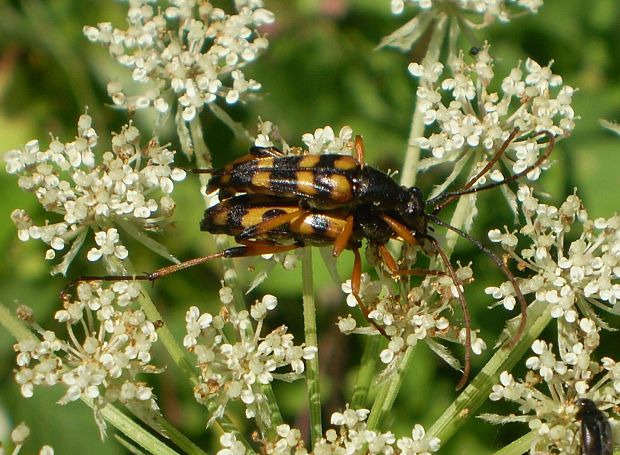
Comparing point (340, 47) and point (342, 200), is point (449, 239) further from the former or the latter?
point (340, 47)

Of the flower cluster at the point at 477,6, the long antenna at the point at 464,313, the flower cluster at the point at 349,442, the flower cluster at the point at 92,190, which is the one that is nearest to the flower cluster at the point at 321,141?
the flower cluster at the point at 92,190

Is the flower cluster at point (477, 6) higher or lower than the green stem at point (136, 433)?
higher

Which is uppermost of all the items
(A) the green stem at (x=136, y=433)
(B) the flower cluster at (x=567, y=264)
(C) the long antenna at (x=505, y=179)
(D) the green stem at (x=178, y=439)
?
(C) the long antenna at (x=505, y=179)

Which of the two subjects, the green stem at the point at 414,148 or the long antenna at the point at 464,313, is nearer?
the long antenna at the point at 464,313

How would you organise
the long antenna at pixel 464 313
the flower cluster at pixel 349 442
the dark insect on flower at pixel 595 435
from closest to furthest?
1. the dark insect on flower at pixel 595 435
2. the flower cluster at pixel 349 442
3. the long antenna at pixel 464 313

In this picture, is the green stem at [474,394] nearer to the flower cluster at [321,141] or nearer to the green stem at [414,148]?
the green stem at [414,148]

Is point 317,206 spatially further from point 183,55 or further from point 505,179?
point 183,55

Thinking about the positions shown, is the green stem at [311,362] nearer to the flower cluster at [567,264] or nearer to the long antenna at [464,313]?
the long antenna at [464,313]

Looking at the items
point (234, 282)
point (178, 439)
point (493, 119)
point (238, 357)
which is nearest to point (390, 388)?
point (238, 357)

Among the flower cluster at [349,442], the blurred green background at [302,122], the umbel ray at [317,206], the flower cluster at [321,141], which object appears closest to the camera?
the flower cluster at [349,442]
